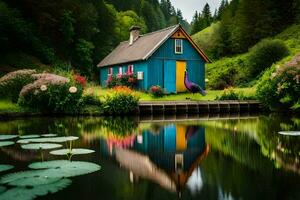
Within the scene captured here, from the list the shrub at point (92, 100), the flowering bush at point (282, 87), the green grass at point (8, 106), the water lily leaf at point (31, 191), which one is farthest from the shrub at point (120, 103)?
the water lily leaf at point (31, 191)

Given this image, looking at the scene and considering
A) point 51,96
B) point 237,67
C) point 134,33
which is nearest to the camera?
point 51,96

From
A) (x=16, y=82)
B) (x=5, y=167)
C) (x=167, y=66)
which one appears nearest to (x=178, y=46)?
(x=167, y=66)

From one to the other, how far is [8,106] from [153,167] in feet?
48.0

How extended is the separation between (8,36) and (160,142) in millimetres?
27254

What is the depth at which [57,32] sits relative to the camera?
4088 centimetres

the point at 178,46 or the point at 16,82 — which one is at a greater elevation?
the point at 178,46

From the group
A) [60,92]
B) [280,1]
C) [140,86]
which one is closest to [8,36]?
[140,86]

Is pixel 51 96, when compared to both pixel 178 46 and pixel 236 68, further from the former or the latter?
pixel 236 68

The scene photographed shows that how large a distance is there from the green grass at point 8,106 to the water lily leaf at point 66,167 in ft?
41.7

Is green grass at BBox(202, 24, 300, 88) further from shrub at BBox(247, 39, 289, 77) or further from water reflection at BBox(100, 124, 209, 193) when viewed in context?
water reflection at BBox(100, 124, 209, 193)

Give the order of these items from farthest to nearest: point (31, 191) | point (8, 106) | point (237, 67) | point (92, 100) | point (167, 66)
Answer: point (237, 67)
point (167, 66)
point (92, 100)
point (8, 106)
point (31, 191)

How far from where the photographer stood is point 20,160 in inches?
302

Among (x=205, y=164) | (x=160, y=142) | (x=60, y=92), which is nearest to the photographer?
(x=205, y=164)

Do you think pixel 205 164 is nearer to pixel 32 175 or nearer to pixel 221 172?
pixel 221 172
